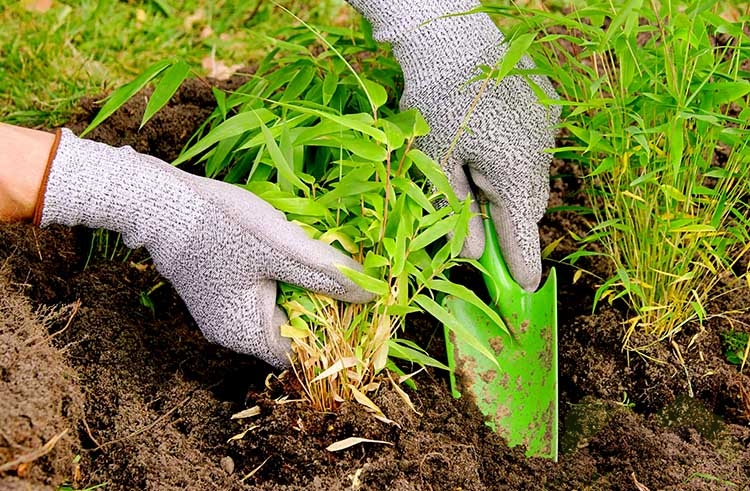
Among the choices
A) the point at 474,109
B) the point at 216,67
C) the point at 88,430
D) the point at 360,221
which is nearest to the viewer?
the point at 88,430

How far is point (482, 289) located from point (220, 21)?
1.39m

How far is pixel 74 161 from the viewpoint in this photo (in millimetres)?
1366

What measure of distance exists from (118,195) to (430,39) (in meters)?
0.58

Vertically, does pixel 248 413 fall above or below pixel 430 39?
below

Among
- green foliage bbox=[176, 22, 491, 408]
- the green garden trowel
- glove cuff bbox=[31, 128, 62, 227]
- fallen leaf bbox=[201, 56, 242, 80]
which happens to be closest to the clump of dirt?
glove cuff bbox=[31, 128, 62, 227]

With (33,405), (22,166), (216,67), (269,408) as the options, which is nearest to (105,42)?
(216,67)

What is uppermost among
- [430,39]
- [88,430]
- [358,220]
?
[430,39]

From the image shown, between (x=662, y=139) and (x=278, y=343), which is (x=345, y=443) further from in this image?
(x=662, y=139)

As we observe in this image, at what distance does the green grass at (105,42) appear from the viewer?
2.29 m

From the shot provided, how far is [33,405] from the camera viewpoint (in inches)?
45.9

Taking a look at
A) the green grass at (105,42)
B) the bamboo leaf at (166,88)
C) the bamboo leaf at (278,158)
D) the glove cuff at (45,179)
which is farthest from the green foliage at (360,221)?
the green grass at (105,42)

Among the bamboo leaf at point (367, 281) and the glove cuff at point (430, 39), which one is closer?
the bamboo leaf at point (367, 281)

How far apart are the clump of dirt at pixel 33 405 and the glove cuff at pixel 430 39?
0.74 metres

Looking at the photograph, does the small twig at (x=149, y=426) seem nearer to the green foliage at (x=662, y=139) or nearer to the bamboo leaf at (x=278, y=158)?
the bamboo leaf at (x=278, y=158)
